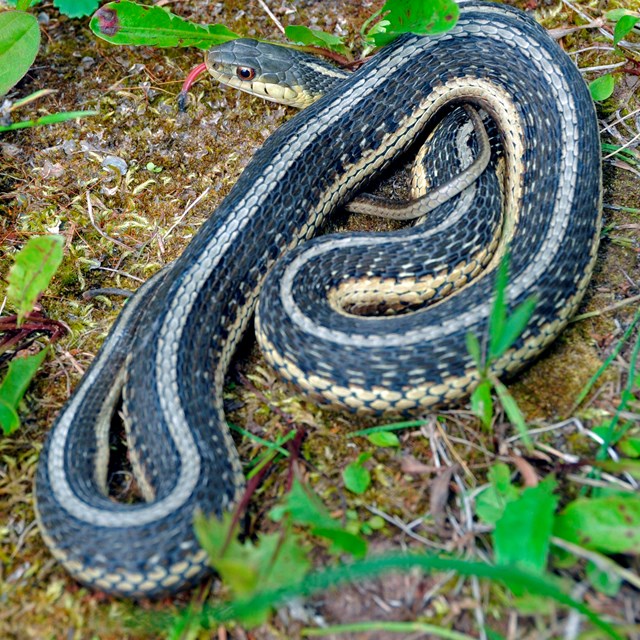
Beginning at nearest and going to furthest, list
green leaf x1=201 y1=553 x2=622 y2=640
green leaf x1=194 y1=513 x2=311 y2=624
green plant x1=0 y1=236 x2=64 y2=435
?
green leaf x1=201 y1=553 x2=622 y2=640 < green leaf x1=194 y1=513 x2=311 y2=624 < green plant x1=0 y1=236 x2=64 y2=435

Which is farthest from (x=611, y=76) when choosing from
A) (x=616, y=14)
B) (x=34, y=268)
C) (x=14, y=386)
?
(x=14, y=386)

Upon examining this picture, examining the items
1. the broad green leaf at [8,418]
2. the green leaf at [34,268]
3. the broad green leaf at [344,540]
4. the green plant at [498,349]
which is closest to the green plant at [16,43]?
the green leaf at [34,268]

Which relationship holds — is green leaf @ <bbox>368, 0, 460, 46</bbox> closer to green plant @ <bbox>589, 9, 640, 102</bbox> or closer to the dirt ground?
the dirt ground

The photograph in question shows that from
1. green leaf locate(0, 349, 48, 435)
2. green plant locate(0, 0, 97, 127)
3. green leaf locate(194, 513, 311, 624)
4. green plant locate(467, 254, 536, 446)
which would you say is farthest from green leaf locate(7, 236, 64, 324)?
green plant locate(467, 254, 536, 446)

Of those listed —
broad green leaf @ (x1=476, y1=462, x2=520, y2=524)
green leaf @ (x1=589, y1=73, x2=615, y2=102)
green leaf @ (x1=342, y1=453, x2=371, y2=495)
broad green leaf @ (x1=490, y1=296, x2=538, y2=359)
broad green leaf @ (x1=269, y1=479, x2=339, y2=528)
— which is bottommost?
green leaf @ (x1=342, y1=453, x2=371, y2=495)

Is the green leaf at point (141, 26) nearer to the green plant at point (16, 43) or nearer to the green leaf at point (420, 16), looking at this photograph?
the green plant at point (16, 43)
